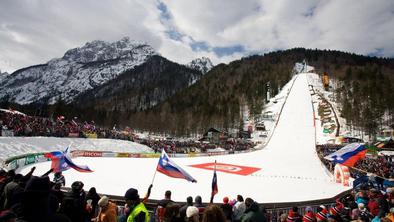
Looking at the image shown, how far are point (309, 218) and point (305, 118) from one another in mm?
80899

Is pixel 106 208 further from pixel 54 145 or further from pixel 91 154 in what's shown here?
pixel 54 145

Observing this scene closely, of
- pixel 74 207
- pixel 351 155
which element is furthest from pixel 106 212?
pixel 351 155

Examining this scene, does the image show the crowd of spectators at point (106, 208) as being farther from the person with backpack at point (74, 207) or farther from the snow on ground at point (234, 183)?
the snow on ground at point (234, 183)

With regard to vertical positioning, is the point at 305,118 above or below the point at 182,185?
above

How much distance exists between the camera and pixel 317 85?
5556 inches

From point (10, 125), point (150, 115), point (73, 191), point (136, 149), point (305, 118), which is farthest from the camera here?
point (150, 115)

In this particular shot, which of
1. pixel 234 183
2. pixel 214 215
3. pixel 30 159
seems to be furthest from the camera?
pixel 30 159

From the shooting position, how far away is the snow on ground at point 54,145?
93.4 ft

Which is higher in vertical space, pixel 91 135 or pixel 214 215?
pixel 91 135

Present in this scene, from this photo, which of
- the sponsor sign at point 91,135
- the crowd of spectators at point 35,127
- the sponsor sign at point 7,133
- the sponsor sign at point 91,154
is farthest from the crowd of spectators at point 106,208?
the sponsor sign at point 91,135

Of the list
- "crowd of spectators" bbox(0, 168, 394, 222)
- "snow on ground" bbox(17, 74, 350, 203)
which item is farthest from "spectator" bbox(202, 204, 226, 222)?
"snow on ground" bbox(17, 74, 350, 203)

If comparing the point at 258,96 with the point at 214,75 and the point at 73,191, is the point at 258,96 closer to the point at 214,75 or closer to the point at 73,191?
the point at 214,75

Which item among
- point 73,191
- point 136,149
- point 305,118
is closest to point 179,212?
point 73,191

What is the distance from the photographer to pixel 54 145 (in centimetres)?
3556
